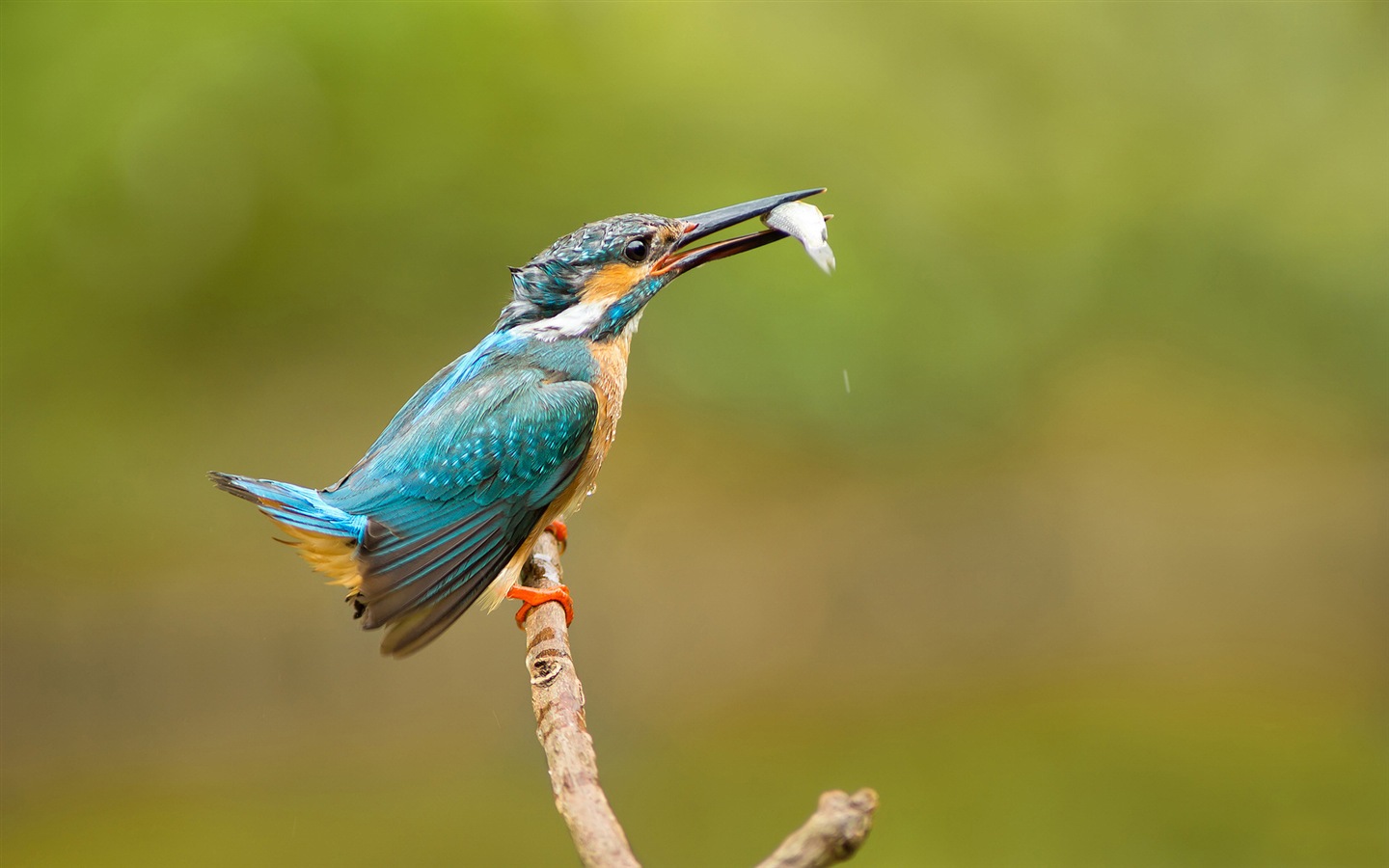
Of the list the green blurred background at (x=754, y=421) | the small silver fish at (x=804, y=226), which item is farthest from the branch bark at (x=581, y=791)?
the green blurred background at (x=754, y=421)

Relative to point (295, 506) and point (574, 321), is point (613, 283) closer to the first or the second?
point (574, 321)

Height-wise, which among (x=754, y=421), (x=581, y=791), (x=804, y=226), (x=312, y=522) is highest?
(x=754, y=421)

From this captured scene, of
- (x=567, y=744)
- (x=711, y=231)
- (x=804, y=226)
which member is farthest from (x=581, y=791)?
(x=711, y=231)

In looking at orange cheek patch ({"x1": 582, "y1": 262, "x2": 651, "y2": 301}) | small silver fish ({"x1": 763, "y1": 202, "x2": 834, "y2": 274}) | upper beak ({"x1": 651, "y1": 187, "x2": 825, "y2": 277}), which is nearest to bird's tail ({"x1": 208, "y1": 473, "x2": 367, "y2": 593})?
orange cheek patch ({"x1": 582, "y1": 262, "x2": 651, "y2": 301})

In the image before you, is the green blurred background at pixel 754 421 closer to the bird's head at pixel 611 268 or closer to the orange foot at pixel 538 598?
the orange foot at pixel 538 598

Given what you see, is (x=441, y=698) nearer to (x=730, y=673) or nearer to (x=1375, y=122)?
(x=730, y=673)

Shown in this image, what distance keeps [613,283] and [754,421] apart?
4309 mm

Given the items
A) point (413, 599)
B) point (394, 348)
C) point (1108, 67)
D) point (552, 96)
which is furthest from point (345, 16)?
point (413, 599)

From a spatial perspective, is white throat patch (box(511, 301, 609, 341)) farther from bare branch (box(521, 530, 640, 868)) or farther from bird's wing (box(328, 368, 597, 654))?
bare branch (box(521, 530, 640, 868))

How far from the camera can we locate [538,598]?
269 centimetres

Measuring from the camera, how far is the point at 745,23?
7945mm

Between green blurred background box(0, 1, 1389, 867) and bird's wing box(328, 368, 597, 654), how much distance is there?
8.55ft

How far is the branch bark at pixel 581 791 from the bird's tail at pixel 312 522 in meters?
0.37

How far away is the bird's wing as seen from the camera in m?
2.59
